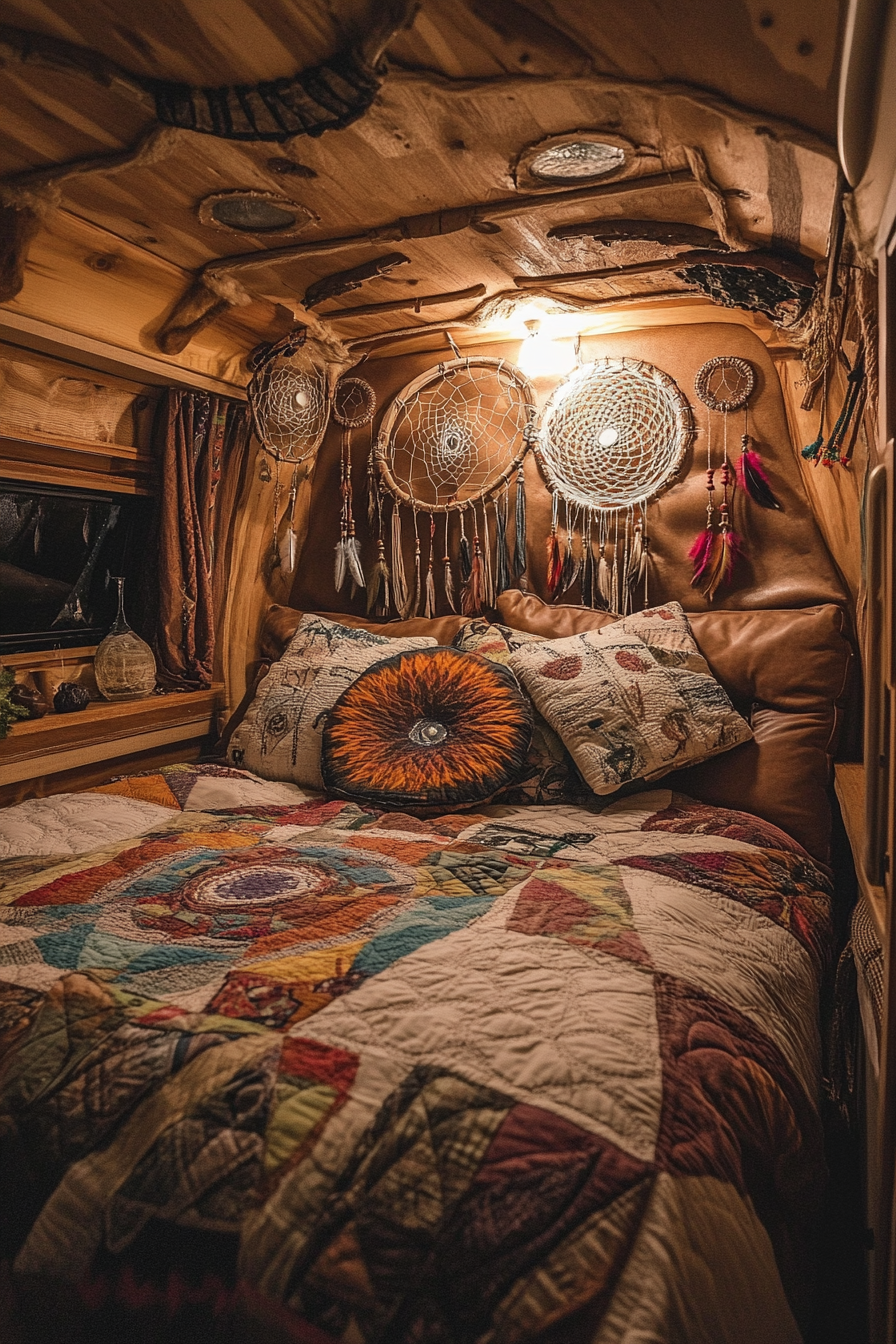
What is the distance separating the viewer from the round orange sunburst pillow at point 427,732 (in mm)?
1991

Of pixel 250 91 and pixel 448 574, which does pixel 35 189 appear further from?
pixel 448 574

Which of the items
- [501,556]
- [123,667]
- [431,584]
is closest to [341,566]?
[431,584]

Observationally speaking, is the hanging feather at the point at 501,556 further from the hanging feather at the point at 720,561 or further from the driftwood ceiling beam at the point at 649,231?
the driftwood ceiling beam at the point at 649,231

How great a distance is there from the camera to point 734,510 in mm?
2441

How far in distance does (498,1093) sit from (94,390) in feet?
7.01

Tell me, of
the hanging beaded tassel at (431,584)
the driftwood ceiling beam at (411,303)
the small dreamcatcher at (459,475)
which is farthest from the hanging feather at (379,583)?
the driftwood ceiling beam at (411,303)

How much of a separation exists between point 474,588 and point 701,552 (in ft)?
2.26

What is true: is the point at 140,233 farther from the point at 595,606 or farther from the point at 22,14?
the point at 595,606

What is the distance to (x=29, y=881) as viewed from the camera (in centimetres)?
150

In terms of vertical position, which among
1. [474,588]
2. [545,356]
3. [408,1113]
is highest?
[545,356]

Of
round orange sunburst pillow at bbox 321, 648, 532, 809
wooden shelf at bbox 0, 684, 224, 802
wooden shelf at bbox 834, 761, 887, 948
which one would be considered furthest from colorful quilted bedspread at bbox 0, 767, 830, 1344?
wooden shelf at bbox 0, 684, 224, 802

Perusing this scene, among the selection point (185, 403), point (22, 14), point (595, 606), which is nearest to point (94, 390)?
point (185, 403)

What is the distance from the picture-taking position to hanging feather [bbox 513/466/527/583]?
2.68 meters

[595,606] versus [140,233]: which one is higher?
[140,233]
